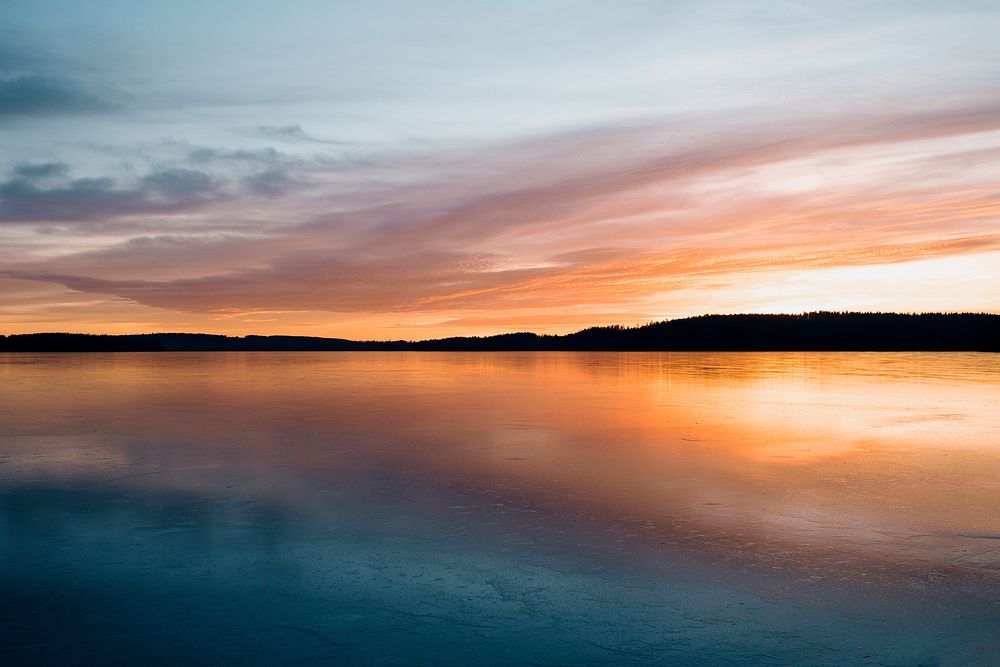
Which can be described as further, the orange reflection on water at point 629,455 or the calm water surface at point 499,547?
the orange reflection on water at point 629,455

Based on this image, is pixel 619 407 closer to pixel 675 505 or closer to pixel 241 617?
pixel 675 505

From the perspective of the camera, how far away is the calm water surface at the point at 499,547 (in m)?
4.73

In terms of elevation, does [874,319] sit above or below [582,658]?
above

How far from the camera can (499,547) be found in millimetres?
6695

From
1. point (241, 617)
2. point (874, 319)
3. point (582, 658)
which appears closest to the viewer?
point (582, 658)

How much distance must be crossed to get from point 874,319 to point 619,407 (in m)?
124

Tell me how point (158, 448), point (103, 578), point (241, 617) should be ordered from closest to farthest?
point (241, 617), point (103, 578), point (158, 448)

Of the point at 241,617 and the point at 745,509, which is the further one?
the point at 745,509

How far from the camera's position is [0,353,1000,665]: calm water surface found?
15.5 feet

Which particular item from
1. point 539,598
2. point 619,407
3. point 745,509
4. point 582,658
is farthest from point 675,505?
point 619,407

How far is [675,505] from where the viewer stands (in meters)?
8.32

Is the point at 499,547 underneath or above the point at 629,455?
underneath

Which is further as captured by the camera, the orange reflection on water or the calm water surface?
the orange reflection on water

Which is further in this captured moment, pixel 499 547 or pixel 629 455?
pixel 629 455
